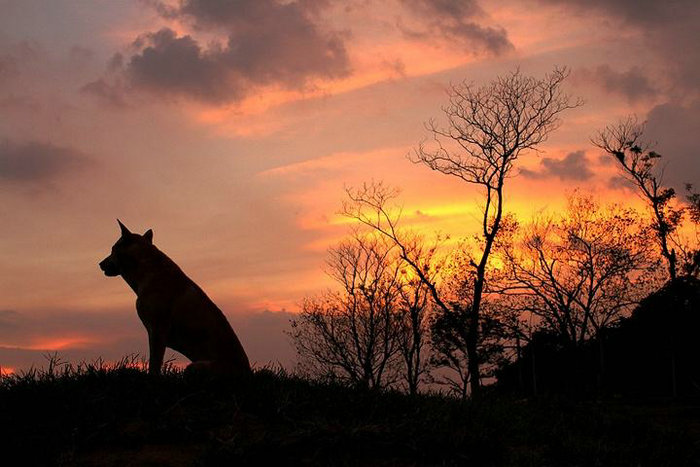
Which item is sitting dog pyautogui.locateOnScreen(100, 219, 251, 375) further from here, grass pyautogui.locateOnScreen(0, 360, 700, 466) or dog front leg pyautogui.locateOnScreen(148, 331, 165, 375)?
grass pyautogui.locateOnScreen(0, 360, 700, 466)

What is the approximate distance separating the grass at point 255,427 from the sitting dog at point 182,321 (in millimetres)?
336

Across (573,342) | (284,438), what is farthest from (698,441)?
(573,342)

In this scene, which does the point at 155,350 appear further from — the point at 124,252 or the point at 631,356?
the point at 631,356

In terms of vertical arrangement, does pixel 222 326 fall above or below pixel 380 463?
above

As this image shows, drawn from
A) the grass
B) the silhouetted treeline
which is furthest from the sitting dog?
the silhouetted treeline

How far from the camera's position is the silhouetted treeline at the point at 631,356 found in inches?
1382

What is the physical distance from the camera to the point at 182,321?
925 cm

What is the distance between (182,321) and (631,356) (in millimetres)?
32897

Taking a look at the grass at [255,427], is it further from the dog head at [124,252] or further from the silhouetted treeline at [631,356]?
the silhouetted treeline at [631,356]

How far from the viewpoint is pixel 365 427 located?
774 cm

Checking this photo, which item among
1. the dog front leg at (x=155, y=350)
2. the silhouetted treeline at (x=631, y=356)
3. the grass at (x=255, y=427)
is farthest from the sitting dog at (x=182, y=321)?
the silhouetted treeline at (x=631, y=356)

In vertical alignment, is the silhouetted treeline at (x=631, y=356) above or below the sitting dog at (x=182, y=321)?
above

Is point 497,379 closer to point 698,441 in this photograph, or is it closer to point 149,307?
point 698,441

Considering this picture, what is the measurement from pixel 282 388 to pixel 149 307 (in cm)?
187
